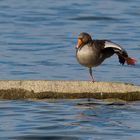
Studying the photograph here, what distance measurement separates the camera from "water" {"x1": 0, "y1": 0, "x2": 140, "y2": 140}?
41.3 feet

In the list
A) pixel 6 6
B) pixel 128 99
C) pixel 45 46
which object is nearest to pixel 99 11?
pixel 6 6

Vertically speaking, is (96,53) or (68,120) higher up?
(96,53)

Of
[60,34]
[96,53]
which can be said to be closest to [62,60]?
[96,53]

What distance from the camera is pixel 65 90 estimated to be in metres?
14.0

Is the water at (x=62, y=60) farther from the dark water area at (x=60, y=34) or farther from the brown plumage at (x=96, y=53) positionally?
the brown plumage at (x=96, y=53)

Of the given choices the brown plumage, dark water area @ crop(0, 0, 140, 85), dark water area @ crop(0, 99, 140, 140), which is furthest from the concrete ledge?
dark water area @ crop(0, 0, 140, 85)

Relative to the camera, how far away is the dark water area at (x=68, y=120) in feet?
39.9

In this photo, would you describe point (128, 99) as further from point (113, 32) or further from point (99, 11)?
point (99, 11)

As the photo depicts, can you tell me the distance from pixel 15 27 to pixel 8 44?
4.23 meters

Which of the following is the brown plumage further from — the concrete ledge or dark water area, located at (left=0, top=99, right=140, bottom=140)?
dark water area, located at (left=0, top=99, right=140, bottom=140)

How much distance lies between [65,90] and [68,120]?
0.87m

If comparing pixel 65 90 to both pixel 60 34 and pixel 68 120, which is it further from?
pixel 60 34

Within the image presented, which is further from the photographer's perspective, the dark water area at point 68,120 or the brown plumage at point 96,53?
the brown plumage at point 96,53

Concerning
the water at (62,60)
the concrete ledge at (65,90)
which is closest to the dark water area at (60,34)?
the water at (62,60)
